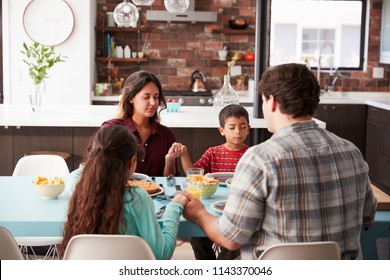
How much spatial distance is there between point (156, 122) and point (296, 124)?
1.63m

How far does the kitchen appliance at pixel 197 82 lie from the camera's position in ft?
23.0

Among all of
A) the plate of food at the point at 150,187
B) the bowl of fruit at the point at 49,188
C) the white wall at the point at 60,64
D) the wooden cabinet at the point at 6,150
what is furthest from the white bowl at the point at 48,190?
the white wall at the point at 60,64

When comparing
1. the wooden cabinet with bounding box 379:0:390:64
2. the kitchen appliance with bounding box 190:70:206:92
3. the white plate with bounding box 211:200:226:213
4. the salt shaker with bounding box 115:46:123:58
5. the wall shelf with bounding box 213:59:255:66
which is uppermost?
the wooden cabinet with bounding box 379:0:390:64

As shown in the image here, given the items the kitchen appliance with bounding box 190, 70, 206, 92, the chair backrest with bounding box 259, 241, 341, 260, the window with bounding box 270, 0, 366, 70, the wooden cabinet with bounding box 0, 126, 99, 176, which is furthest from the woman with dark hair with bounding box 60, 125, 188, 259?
the window with bounding box 270, 0, 366, 70

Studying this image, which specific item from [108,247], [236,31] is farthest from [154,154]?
[236,31]

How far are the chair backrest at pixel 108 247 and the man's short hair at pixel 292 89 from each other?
0.62m

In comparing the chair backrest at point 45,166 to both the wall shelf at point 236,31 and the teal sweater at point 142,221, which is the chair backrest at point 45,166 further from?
the wall shelf at point 236,31

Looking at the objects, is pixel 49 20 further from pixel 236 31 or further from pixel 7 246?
pixel 7 246

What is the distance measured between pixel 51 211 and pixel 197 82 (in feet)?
15.3

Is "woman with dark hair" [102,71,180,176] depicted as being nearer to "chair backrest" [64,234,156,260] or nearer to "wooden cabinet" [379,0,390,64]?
"chair backrest" [64,234,156,260]

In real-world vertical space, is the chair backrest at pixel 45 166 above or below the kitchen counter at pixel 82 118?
below

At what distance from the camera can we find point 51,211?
98.3 inches

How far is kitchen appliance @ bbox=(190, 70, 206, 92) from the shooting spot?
7024 millimetres

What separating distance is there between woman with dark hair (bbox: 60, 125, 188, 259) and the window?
18.0ft
